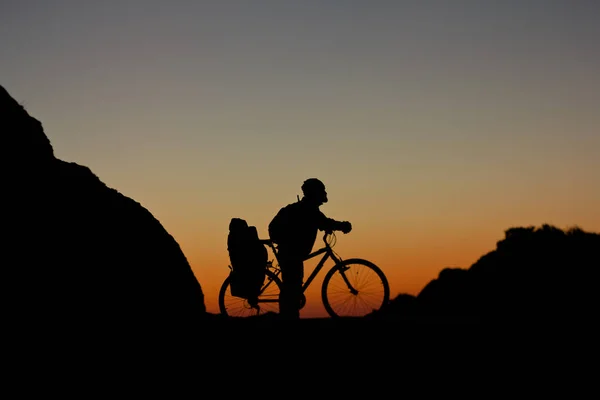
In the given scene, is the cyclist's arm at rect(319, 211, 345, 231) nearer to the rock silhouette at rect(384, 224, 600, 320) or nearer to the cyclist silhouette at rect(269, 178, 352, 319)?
the cyclist silhouette at rect(269, 178, 352, 319)

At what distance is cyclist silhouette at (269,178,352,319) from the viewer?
37.2 ft

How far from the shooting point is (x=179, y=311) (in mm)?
9867

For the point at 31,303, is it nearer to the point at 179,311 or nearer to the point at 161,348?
the point at 161,348

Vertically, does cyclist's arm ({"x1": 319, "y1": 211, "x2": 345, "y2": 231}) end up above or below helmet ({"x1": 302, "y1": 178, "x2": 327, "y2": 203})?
below

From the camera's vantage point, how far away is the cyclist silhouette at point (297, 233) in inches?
446

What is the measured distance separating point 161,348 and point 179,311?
1086 mm

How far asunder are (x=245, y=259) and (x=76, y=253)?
4056 mm

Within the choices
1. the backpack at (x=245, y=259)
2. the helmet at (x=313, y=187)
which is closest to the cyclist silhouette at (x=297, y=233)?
the helmet at (x=313, y=187)

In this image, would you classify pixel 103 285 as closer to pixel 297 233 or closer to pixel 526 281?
pixel 297 233

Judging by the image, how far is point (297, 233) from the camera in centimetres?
1141

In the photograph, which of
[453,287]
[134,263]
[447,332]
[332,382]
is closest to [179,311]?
[134,263]

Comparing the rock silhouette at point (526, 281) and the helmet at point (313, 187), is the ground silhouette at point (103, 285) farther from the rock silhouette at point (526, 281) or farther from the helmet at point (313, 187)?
the helmet at point (313, 187)

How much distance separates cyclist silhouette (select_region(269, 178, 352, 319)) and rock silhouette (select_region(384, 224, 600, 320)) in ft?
10.4

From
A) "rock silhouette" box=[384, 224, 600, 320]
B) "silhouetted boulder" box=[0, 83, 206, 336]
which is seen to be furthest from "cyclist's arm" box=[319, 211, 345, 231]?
"rock silhouette" box=[384, 224, 600, 320]
